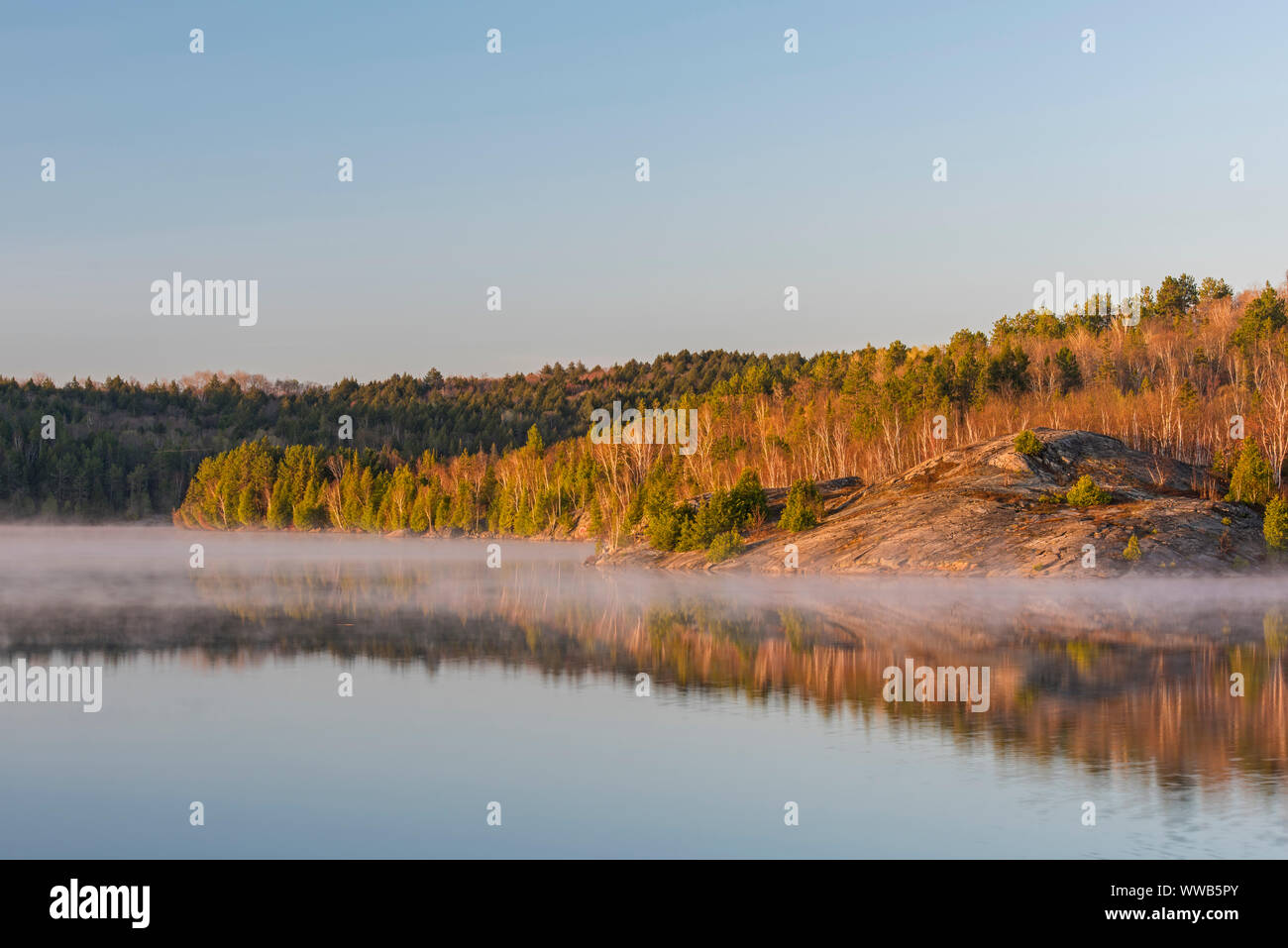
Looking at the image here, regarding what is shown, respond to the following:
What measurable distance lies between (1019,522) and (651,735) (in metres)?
49.6

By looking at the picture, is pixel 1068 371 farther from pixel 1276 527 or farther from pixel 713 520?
pixel 1276 527

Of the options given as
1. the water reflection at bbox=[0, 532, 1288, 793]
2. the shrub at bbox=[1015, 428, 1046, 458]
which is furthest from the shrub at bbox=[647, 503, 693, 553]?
the shrub at bbox=[1015, 428, 1046, 458]

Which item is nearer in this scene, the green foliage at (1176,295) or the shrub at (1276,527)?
the shrub at (1276,527)

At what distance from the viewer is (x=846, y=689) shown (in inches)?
1114

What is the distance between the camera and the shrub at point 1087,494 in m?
68.9

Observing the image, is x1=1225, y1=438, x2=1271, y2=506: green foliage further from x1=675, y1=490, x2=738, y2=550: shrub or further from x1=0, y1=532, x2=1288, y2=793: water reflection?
x1=675, y1=490, x2=738, y2=550: shrub

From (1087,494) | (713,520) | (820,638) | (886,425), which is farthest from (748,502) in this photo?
(820,638)

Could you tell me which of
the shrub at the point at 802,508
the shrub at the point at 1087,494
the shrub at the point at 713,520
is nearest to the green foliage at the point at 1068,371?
the shrub at the point at 802,508

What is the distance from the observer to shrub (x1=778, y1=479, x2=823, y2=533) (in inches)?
3068

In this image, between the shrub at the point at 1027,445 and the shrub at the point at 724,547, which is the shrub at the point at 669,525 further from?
the shrub at the point at 1027,445

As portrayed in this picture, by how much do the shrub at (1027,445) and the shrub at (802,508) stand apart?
13.0m

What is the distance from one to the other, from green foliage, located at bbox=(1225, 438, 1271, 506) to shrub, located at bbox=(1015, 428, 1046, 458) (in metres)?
11.2
